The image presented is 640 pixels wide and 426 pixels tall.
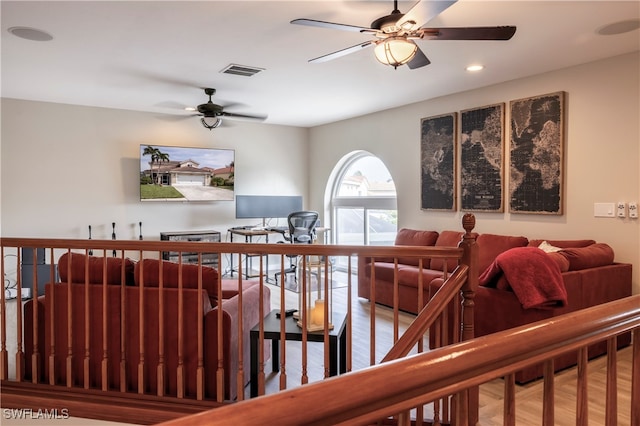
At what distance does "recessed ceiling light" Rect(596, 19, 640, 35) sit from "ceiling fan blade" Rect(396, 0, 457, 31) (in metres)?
1.82

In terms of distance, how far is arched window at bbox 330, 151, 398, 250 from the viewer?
686cm

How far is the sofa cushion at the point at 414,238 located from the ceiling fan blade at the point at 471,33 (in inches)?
121

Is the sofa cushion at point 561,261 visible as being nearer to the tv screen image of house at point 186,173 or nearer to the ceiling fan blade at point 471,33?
the ceiling fan blade at point 471,33

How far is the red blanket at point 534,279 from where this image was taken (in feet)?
9.51

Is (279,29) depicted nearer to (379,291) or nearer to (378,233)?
(379,291)

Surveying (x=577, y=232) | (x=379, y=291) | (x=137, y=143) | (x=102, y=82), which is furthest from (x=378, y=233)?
(x=102, y=82)

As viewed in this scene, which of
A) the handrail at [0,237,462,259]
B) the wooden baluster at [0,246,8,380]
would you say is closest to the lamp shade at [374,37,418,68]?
the handrail at [0,237,462,259]

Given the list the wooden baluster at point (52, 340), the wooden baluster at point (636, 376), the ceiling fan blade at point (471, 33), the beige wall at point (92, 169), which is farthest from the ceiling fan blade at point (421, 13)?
the beige wall at point (92, 169)

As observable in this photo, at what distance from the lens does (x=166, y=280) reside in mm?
2625

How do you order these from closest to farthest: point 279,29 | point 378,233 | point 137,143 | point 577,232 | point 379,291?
point 279,29 < point 577,232 < point 379,291 < point 137,143 < point 378,233

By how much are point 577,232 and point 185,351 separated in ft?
12.3

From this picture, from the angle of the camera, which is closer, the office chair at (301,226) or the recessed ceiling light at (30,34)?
the recessed ceiling light at (30,34)

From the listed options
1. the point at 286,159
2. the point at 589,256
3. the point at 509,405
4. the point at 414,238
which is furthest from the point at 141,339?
the point at 286,159

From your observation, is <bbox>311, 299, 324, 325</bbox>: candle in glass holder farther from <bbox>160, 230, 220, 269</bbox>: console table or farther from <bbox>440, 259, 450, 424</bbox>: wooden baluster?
<bbox>160, 230, 220, 269</bbox>: console table
